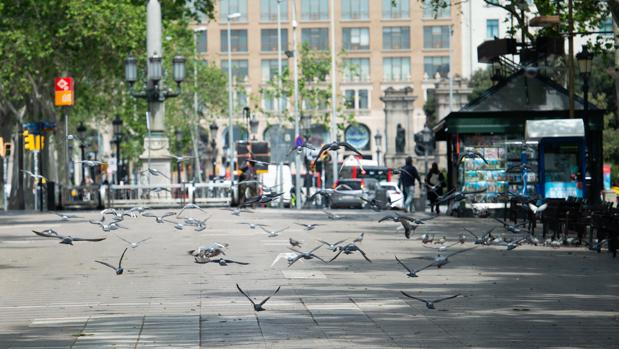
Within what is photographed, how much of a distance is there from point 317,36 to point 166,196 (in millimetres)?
80962

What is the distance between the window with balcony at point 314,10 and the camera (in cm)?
13812

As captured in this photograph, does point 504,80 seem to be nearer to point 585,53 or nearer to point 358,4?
point 585,53

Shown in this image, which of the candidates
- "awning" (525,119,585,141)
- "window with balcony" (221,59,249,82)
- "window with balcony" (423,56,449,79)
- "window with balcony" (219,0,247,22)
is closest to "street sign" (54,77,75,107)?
"awning" (525,119,585,141)

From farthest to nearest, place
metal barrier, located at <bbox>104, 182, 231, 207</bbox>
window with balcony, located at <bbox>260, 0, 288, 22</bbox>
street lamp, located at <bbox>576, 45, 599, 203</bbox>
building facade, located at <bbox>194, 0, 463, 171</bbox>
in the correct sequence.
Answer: building facade, located at <bbox>194, 0, 463, 171</bbox>
window with balcony, located at <bbox>260, 0, 288, 22</bbox>
metal barrier, located at <bbox>104, 182, 231, 207</bbox>
street lamp, located at <bbox>576, 45, 599, 203</bbox>

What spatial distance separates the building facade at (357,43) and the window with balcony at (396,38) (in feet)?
0.28

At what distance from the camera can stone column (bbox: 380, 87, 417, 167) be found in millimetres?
120688

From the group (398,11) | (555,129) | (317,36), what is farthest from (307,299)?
(398,11)

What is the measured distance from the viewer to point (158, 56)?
2190 inches

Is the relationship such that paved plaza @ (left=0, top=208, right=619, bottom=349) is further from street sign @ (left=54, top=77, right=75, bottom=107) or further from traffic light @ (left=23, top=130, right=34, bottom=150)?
street sign @ (left=54, top=77, right=75, bottom=107)

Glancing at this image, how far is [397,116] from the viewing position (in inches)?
4820

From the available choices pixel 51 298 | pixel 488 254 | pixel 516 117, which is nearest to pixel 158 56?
pixel 516 117

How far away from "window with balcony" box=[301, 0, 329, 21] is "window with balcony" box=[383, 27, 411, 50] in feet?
18.2

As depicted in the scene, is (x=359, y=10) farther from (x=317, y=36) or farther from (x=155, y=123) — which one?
(x=155, y=123)

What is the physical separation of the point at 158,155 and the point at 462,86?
61.1 meters
